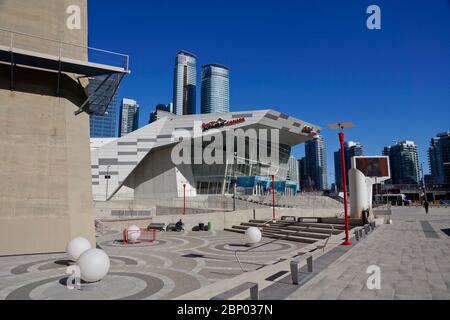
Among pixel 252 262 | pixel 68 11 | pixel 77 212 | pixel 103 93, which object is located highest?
pixel 68 11

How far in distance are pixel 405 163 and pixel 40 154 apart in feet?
669

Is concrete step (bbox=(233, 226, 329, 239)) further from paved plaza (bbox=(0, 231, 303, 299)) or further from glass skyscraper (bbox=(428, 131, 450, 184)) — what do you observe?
glass skyscraper (bbox=(428, 131, 450, 184))

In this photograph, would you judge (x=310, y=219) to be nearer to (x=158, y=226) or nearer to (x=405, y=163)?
(x=158, y=226)

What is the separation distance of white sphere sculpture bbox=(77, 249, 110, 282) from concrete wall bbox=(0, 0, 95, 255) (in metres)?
8.37

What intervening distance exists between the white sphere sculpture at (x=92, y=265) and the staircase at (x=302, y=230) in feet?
48.4

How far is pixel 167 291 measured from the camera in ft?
32.9

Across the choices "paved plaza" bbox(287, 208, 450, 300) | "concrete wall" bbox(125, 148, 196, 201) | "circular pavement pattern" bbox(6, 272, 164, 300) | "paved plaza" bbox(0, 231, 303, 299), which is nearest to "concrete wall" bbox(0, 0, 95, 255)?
"paved plaza" bbox(0, 231, 303, 299)

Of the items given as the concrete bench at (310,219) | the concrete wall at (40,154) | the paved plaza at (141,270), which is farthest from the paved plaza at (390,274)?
the concrete wall at (40,154)

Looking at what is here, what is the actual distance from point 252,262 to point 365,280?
277 inches

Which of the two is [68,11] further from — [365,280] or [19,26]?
[365,280]

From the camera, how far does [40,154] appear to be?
16.6 m

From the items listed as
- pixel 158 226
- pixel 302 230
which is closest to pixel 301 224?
pixel 302 230
